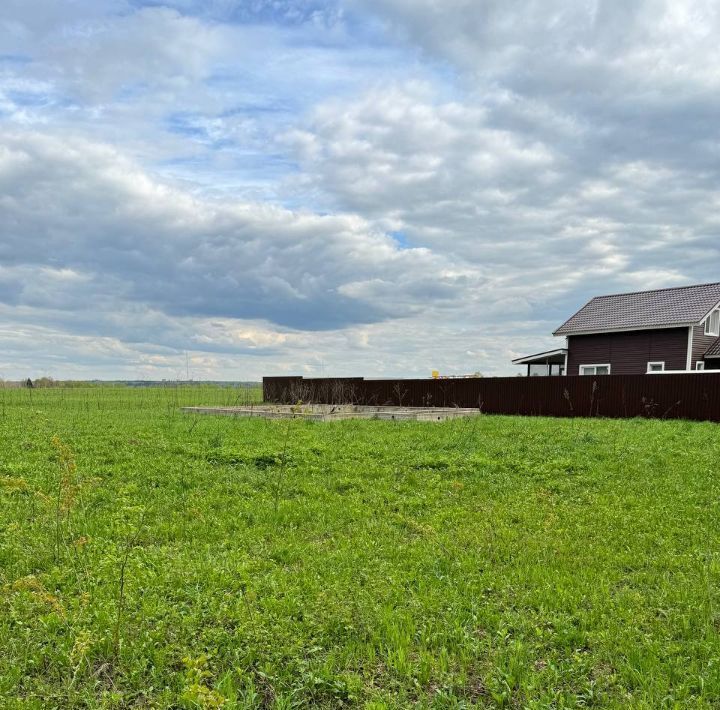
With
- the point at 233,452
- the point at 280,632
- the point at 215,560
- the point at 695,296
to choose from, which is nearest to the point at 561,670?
the point at 280,632

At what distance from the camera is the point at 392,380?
2278 centimetres

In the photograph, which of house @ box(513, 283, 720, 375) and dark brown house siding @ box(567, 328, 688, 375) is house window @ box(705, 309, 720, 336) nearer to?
house @ box(513, 283, 720, 375)

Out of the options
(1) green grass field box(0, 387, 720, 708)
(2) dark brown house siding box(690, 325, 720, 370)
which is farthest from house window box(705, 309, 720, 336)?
(1) green grass field box(0, 387, 720, 708)

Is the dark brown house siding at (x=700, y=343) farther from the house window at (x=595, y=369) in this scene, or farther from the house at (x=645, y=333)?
the house window at (x=595, y=369)

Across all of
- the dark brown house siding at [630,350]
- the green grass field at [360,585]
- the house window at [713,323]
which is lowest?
the green grass field at [360,585]

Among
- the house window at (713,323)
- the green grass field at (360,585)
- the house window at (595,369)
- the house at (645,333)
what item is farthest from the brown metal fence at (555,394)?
the green grass field at (360,585)

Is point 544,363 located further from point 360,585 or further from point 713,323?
point 360,585

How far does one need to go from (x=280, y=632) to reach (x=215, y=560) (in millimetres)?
1308

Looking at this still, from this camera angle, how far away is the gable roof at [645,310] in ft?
74.1

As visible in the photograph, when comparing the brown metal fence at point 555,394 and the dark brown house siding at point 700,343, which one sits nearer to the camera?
the brown metal fence at point 555,394

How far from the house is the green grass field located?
53.8 feet

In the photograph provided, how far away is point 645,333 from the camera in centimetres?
2356

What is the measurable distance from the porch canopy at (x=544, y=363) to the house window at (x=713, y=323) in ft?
19.8

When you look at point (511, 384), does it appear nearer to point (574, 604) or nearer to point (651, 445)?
point (651, 445)
